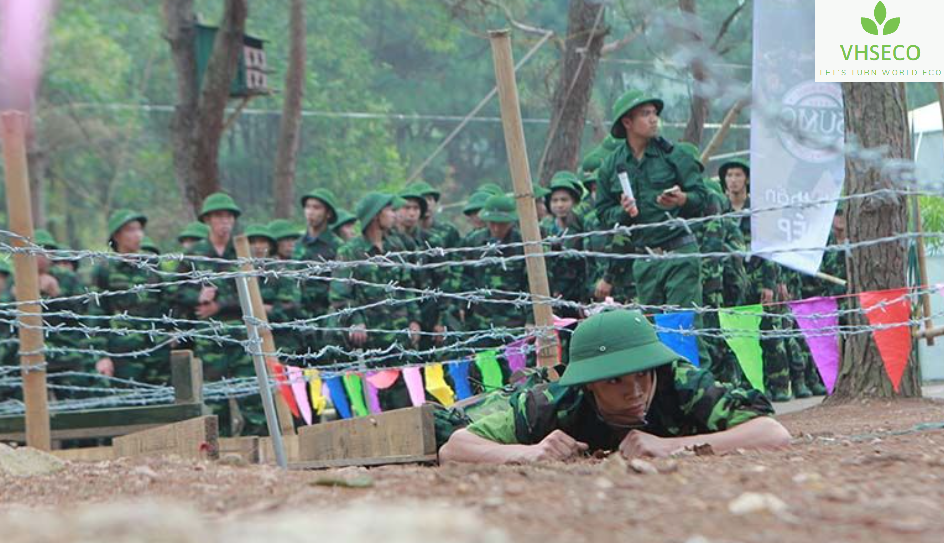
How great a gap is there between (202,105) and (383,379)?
776 centimetres

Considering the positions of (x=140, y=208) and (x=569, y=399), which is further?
(x=140, y=208)

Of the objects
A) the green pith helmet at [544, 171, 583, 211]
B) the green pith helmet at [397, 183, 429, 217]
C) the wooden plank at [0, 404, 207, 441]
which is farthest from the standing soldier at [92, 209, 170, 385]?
the wooden plank at [0, 404, 207, 441]

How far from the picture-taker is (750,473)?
4438 millimetres

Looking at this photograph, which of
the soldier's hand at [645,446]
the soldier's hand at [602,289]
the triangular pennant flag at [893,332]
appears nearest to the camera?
the soldier's hand at [645,446]

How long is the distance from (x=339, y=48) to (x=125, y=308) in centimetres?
3016

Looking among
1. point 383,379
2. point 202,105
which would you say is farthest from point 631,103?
point 202,105

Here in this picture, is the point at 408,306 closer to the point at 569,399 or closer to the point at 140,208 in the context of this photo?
Answer: the point at 569,399

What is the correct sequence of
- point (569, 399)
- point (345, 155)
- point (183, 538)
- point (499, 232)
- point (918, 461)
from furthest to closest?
point (345, 155) < point (499, 232) < point (569, 399) < point (918, 461) < point (183, 538)

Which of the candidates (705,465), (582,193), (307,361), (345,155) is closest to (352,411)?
(307,361)

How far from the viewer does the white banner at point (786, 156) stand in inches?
397

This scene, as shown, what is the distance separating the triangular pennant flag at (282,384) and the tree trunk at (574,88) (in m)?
7.47

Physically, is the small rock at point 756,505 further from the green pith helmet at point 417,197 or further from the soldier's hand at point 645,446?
the green pith helmet at point 417,197

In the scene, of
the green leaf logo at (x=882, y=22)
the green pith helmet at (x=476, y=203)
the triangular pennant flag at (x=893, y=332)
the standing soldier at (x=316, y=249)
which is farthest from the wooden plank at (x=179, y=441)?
the green pith helmet at (x=476, y=203)

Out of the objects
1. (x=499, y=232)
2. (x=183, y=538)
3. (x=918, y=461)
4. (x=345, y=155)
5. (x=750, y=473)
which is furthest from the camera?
(x=345, y=155)
